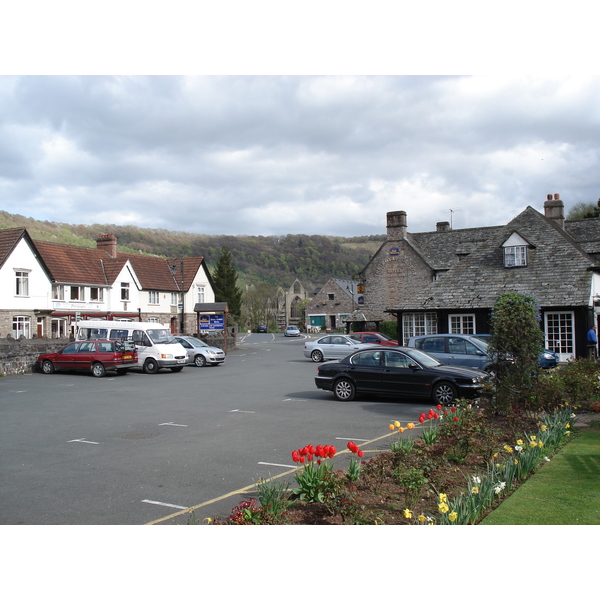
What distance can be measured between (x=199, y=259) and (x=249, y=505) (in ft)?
186

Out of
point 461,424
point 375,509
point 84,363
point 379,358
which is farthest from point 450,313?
point 375,509

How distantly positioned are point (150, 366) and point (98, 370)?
259 cm

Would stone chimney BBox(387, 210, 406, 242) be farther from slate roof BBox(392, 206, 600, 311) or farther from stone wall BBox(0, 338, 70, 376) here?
stone wall BBox(0, 338, 70, 376)

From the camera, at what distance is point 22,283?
41.4 meters

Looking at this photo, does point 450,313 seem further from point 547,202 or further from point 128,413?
point 128,413

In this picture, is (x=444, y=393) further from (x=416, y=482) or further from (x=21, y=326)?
(x=21, y=326)

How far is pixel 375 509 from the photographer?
6.33m

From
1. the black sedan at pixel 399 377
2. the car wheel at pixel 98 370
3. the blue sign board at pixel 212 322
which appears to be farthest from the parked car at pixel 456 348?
the blue sign board at pixel 212 322

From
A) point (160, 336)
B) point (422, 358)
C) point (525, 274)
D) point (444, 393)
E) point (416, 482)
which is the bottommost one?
point (444, 393)

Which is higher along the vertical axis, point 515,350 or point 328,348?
point 515,350


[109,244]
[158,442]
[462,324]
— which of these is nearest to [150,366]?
[462,324]

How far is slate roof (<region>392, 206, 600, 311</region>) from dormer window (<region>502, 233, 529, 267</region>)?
0.30 m

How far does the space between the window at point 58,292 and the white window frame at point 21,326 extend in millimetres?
3297

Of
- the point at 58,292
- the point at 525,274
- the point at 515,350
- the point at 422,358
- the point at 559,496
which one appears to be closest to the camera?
the point at 559,496
